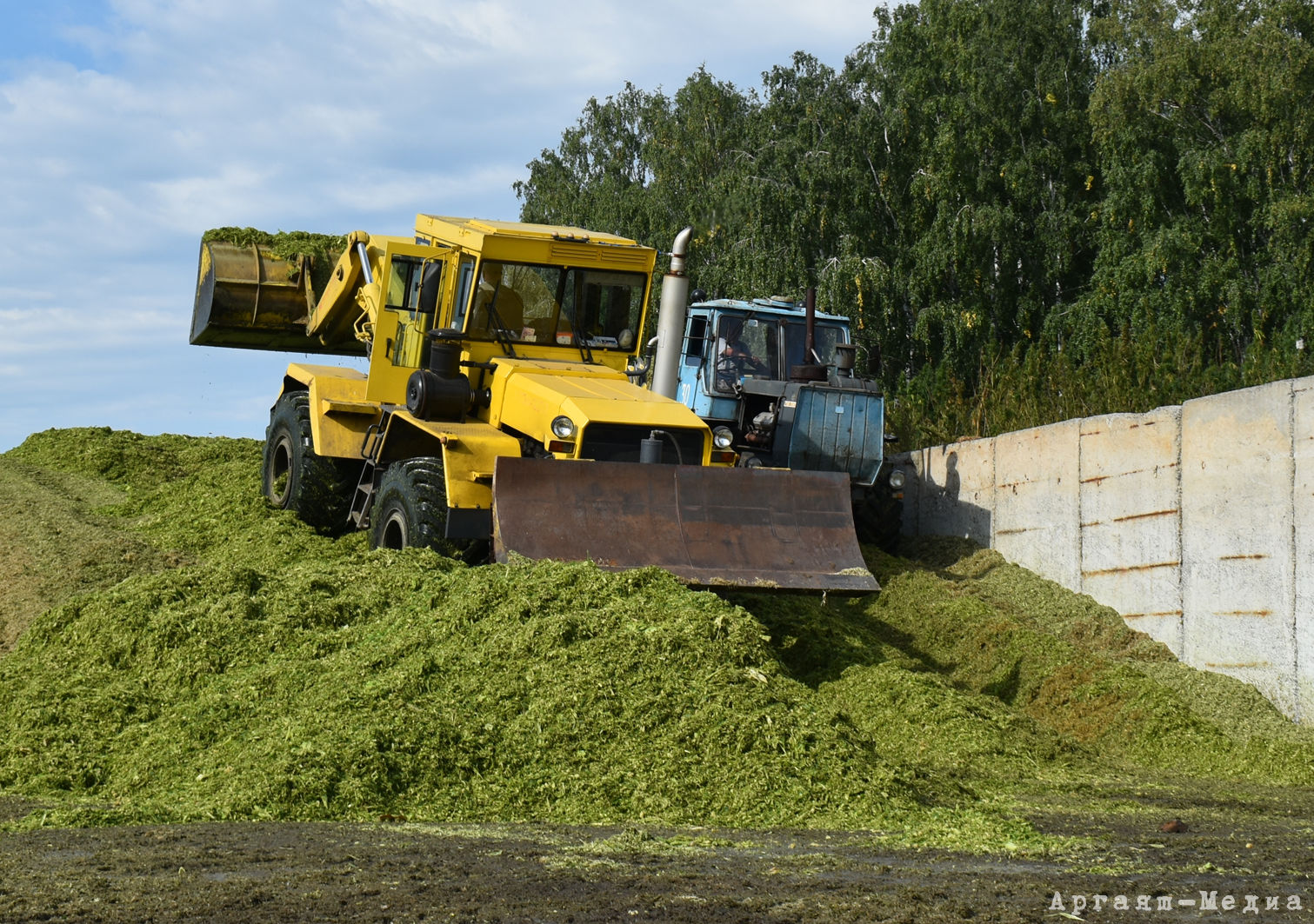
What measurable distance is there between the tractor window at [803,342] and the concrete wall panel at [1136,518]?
328cm

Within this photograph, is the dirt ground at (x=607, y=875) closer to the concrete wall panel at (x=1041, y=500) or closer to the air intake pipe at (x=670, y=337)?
the air intake pipe at (x=670, y=337)

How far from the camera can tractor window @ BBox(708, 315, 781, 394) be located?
1403cm

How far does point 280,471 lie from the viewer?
12539 millimetres

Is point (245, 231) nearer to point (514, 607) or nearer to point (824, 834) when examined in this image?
point (514, 607)

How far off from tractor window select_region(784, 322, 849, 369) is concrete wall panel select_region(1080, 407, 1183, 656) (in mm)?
3283

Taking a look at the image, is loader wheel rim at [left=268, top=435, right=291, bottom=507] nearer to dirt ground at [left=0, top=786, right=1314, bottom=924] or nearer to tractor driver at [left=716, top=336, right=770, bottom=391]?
tractor driver at [left=716, top=336, right=770, bottom=391]

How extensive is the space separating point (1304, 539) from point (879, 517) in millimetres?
4794

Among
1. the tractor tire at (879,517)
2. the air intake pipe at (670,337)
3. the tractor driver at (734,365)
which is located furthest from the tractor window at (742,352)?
the air intake pipe at (670,337)

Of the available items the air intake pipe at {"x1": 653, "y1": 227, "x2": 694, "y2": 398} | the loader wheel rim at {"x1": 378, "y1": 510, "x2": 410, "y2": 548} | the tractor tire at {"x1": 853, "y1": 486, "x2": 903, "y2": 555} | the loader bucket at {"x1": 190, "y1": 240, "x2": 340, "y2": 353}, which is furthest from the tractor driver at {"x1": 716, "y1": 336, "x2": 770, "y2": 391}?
the loader wheel rim at {"x1": 378, "y1": 510, "x2": 410, "y2": 548}

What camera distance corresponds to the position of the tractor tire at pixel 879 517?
1330 cm

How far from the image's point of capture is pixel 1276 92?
23250mm

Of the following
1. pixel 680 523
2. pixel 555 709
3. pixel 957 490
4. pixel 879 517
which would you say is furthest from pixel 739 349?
pixel 555 709

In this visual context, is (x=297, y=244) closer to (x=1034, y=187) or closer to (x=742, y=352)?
(x=742, y=352)

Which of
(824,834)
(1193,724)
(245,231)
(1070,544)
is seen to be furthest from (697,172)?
(824,834)
